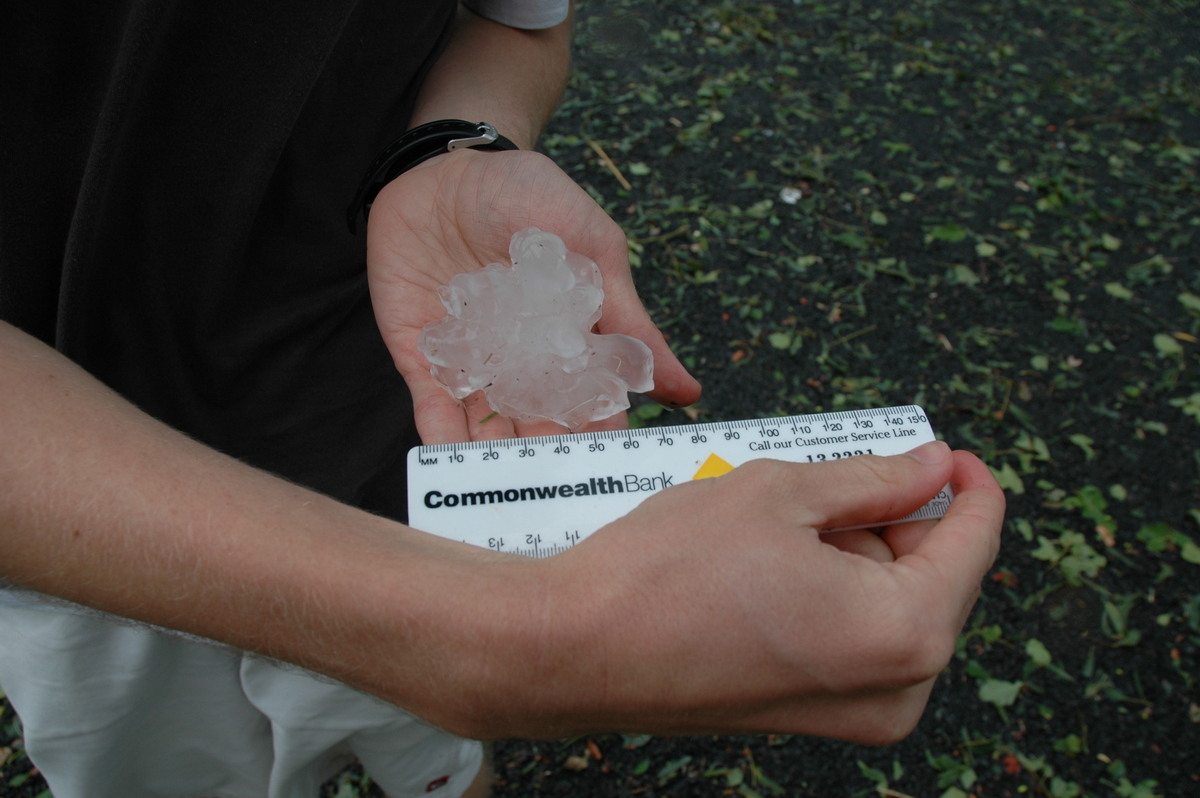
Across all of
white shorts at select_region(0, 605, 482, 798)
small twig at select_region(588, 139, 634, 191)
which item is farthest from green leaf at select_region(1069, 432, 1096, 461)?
white shorts at select_region(0, 605, 482, 798)

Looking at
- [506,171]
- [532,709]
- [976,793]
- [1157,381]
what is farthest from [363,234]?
[1157,381]

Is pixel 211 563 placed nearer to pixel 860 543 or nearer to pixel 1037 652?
pixel 860 543

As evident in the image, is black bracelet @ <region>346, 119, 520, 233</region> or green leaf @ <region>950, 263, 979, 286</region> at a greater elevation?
black bracelet @ <region>346, 119, 520, 233</region>

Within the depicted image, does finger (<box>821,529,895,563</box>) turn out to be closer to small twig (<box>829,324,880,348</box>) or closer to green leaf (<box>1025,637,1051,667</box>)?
green leaf (<box>1025,637,1051,667</box>)

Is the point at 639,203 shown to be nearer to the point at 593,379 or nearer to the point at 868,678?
the point at 593,379

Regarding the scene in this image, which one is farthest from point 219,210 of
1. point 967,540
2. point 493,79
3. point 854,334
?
point 854,334

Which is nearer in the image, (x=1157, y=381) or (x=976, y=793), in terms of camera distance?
(x=976, y=793)
